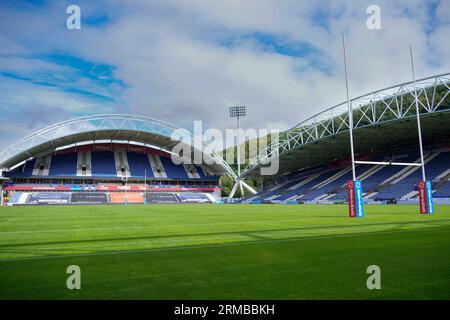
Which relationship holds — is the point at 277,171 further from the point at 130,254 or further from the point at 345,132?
the point at 130,254

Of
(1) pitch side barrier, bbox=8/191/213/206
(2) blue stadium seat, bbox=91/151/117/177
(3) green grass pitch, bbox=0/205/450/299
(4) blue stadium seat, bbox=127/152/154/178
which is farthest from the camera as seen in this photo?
(4) blue stadium seat, bbox=127/152/154/178

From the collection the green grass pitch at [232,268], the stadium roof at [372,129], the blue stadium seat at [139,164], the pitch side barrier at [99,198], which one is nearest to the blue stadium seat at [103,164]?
the blue stadium seat at [139,164]

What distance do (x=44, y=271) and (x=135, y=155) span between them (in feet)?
263

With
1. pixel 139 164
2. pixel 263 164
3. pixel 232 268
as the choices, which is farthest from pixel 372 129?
pixel 139 164

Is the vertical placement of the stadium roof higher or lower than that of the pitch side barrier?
higher

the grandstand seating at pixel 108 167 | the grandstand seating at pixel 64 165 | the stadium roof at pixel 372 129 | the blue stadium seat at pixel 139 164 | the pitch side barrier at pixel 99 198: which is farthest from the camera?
the blue stadium seat at pixel 139 164

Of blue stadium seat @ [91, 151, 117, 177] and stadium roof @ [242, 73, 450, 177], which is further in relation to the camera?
blue stadium seat @ [91, 151, 117, 177]

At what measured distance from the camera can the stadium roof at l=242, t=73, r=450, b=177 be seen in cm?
3653

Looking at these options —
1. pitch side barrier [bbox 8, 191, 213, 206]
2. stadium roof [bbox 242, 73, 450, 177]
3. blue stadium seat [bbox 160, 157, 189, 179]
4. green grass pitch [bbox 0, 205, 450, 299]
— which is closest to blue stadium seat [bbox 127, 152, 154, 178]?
blue stadium seat [bbox 160, 157, 189, 179]

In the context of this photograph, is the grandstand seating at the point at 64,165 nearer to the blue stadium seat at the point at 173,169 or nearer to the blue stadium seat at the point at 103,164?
the blue stadium seat at the point at 103,164

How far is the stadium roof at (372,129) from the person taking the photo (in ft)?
120

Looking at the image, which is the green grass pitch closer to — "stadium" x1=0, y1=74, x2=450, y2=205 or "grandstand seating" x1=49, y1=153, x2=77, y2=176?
"stadium" x1=0, y1=74, x2=450, y2=205
